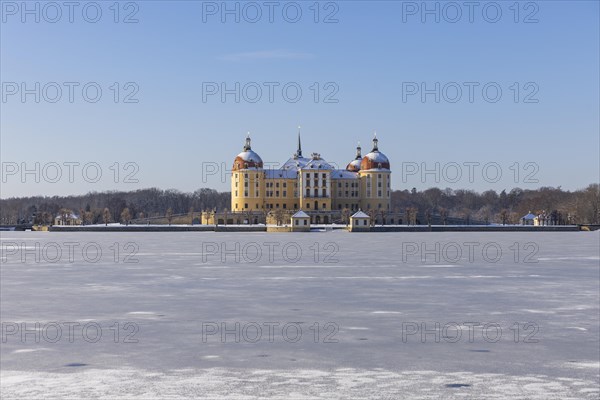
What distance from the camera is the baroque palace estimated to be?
411ft

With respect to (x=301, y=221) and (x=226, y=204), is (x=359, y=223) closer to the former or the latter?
(x=301, y=221)

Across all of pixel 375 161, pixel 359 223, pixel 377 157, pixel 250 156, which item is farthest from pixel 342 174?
pixel 359 223

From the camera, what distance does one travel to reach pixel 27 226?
130m

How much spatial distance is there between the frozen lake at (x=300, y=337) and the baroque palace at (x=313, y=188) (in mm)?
102149

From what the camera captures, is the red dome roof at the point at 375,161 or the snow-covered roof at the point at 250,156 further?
the red dome roof at the point at 375,161

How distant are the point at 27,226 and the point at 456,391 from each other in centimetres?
13020

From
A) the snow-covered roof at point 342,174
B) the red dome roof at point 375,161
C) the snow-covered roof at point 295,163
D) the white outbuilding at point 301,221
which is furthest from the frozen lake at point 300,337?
the snow-covered roof at point 295,163

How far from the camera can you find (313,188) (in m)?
126

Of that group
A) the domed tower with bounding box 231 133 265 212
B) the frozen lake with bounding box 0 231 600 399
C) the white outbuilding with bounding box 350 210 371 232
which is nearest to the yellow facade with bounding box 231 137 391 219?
the domed tower with bounding box 231 133 265 212

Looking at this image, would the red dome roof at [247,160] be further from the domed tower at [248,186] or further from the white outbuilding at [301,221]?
the white outbuilding at [301,221]

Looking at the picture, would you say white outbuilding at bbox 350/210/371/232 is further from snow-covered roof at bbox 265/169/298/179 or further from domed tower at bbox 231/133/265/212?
snow-covered roof at bbox 265/169/298/179

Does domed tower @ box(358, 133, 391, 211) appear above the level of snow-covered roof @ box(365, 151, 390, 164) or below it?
below

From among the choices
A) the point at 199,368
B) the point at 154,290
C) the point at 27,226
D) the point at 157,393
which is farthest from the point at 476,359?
the point at 27,226

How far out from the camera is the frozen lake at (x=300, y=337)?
8875 millimetres
